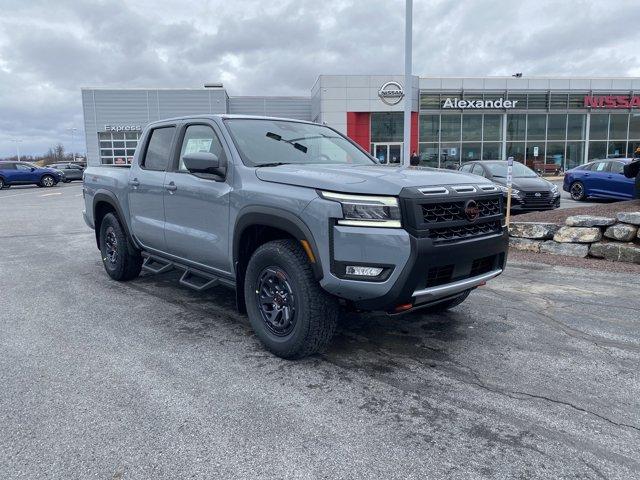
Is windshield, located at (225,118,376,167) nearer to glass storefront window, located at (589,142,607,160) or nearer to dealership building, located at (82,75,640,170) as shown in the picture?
dealership building, located at (82,75,640,170)

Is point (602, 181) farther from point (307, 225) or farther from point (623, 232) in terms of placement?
point (307, 225)

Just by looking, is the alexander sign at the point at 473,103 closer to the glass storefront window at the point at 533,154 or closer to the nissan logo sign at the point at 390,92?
the nissan logo sign at the point at 390,92

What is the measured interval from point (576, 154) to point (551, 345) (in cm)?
3915

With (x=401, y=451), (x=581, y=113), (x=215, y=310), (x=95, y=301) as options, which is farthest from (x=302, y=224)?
(x=581, y=113)

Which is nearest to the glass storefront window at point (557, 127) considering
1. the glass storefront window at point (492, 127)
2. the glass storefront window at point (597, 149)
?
the glass storefront window at point (597, 149)

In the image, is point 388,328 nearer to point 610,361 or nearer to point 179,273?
point 610,361

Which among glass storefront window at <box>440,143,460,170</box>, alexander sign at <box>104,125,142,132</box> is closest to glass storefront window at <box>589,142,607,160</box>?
glass storefront window at <box>440,143,460,170</box>

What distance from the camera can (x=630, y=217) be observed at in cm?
777

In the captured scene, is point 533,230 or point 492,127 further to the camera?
point 492,127

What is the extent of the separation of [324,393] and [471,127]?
36.8 m

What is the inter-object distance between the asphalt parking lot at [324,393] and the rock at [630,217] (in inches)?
99.5

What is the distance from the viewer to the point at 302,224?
11.8ft

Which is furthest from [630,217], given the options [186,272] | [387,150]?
[387,150]

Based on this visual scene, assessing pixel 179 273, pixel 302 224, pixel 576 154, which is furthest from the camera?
pixel 576 154
